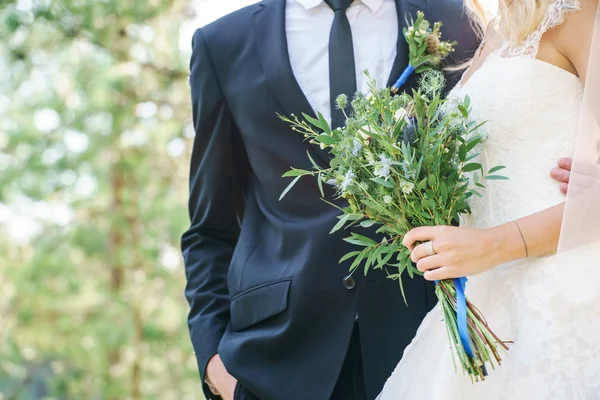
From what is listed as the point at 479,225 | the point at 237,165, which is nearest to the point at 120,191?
the point at 237,165

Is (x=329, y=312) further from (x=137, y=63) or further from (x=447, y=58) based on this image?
(x=137, y=63)

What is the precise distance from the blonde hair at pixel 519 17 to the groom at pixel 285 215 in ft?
1.41

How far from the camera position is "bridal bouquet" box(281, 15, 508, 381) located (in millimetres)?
1939

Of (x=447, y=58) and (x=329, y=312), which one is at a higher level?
(x=447, y=58)

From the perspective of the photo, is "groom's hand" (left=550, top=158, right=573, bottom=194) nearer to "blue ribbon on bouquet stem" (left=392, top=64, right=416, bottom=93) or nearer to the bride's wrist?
the bride's wrist

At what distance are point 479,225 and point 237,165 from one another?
105cm

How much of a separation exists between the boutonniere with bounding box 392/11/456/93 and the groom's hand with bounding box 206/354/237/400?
111 centimetres

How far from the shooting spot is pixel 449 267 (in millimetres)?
1917

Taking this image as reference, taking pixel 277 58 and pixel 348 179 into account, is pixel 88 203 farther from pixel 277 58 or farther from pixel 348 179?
pixel 348 179

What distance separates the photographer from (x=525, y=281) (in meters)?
2.01

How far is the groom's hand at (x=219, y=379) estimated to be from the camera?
276 cm

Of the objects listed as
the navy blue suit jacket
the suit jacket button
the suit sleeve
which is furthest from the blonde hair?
the suit sleeve

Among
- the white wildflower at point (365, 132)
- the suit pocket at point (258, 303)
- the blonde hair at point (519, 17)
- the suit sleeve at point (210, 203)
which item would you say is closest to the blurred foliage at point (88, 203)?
the suit sleeve at point (210, 203)

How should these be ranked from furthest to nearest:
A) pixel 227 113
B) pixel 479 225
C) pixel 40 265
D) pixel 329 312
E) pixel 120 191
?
pixel 120 191 → pixel 40 265 → pixel 227 113 → pixel 329 312 → pixel 479 225
